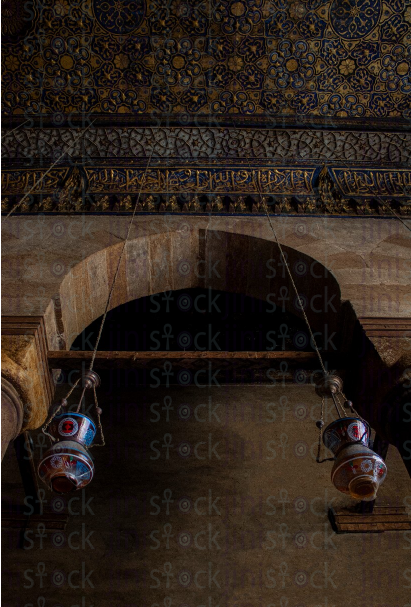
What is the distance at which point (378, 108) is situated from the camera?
4750 mm

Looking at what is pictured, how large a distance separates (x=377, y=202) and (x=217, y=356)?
2.05 metres

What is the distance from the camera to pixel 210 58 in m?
4.71

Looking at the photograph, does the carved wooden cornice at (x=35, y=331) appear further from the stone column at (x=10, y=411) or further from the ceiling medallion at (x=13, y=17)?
the ceiling medallion at (x=13, y=17)

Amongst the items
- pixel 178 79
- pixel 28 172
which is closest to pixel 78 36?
pixel 178 79

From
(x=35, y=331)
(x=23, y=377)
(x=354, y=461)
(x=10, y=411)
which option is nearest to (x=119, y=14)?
(x=35, y=331)

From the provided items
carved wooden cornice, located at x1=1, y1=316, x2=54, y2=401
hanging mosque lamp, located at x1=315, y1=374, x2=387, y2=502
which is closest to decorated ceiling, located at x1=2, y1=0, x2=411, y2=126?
carved wooden cornice, located at x1=1, y1=316, x2=54, y2=401

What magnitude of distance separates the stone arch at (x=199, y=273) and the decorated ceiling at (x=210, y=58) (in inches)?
59.5

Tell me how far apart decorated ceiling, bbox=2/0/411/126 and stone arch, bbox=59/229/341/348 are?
59.5 inches

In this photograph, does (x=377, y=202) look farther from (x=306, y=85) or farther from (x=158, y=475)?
(x=158, y=475)

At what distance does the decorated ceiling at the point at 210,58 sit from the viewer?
461 cm

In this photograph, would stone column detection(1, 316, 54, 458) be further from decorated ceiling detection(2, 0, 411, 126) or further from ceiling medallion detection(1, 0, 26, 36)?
ceiling medallion detection(1, 0, 26, 36)

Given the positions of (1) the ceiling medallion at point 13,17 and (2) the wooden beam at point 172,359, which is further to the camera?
(1) the ceiling medallion at point 13,17

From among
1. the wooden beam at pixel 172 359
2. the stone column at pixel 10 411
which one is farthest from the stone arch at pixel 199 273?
the stone column at pixel 10 411

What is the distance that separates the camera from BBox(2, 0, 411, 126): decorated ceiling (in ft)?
15.1
